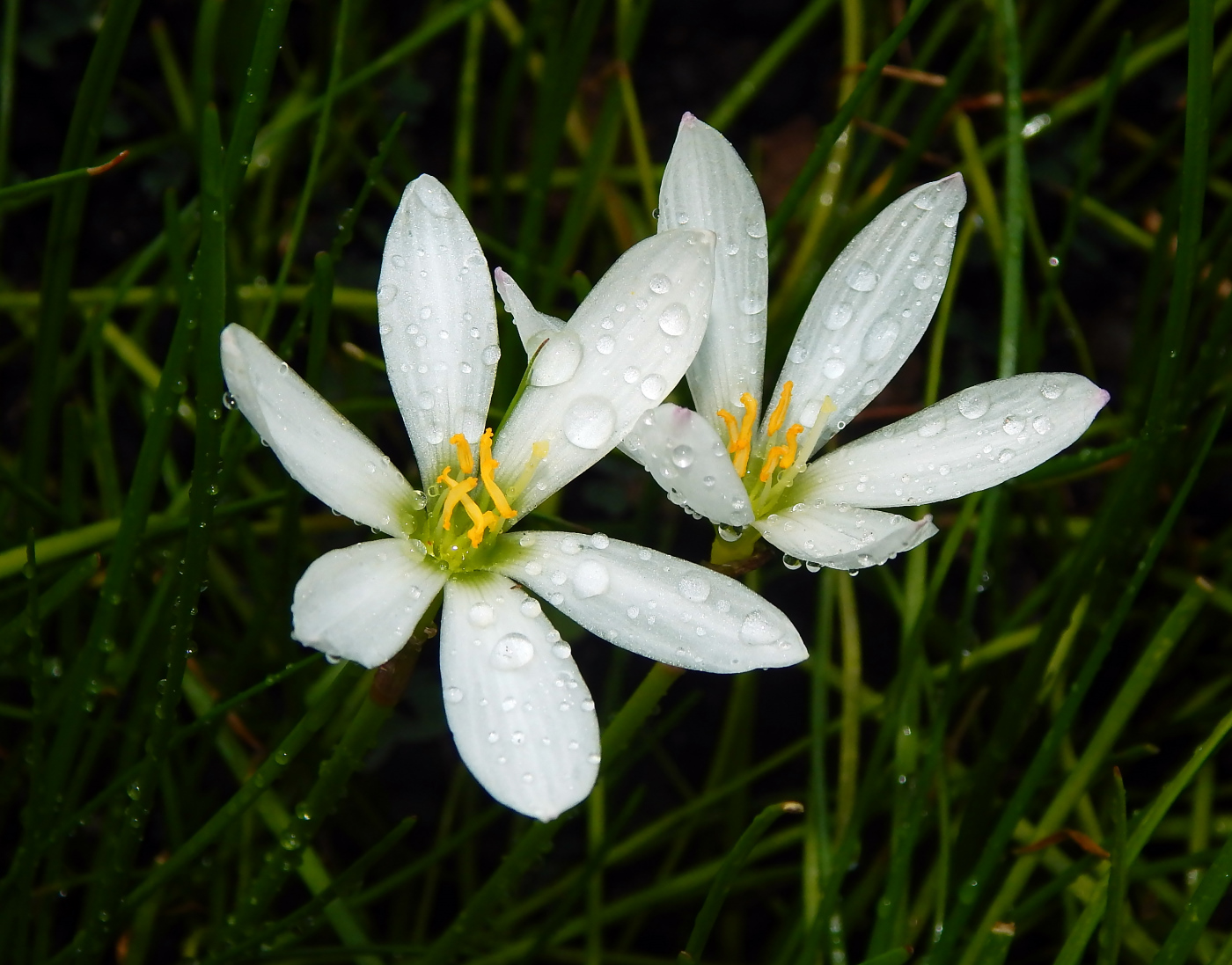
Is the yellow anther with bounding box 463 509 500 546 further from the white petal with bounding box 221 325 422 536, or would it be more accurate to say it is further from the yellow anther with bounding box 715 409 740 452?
the yellow anther with bounding box 715 409 740 452

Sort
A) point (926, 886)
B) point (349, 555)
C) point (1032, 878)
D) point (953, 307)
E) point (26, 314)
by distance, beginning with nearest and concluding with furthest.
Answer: point (349, 555), point (926, 886), point (1032, 878), point (26, 314), point (953, 307)

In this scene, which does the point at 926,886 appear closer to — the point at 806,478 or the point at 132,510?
the point at 806,478

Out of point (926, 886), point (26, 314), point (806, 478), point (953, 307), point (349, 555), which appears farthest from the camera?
point (953, 307)

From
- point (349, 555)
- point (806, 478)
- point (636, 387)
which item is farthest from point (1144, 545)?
point (349, 555)

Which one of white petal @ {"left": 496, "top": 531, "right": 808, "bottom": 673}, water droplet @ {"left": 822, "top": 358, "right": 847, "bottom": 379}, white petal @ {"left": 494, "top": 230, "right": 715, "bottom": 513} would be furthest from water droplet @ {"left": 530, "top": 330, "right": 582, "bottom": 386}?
water droplet @ {"left": 822, "top": 358, "right": 847, "bottom": 379}

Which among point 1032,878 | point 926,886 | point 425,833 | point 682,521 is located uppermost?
point 682,521

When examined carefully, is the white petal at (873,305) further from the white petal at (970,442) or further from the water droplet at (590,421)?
the water droplet at (590,421)
